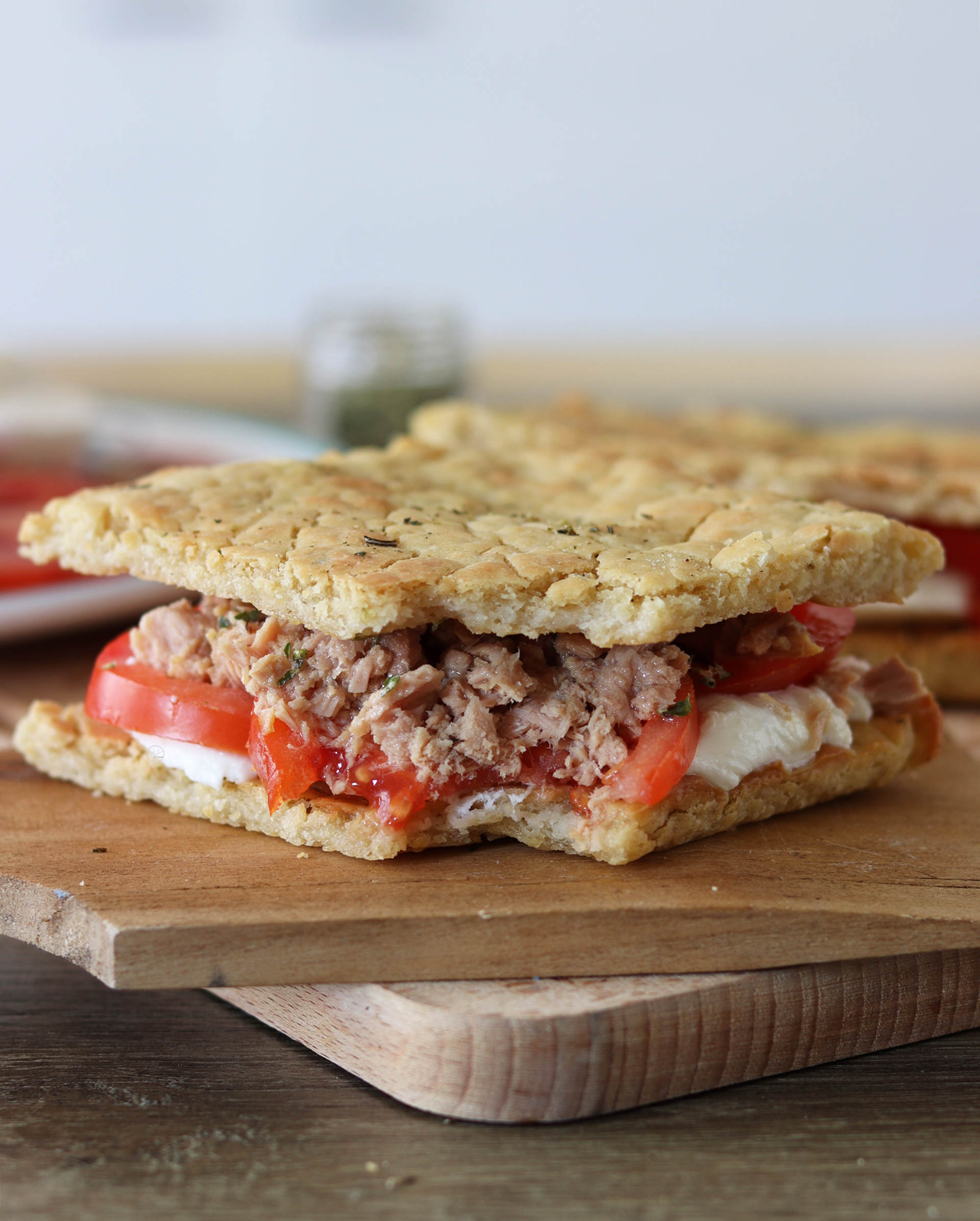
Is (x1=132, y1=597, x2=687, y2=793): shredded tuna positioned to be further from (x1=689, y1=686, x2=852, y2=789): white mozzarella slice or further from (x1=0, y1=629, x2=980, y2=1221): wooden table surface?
(x1=0, y1=629, x2=980, y2=1221): wooden table surface

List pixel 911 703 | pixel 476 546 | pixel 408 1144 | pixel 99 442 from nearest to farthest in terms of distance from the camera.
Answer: pixel 408 1144
pixel 476 546
pixel 911 703
pixel 99 442

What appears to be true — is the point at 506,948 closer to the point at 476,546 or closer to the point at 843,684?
the point at 476,546

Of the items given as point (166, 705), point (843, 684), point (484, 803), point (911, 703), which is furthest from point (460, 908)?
point (911, 703)

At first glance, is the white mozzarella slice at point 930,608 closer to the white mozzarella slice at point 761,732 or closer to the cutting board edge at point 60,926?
the white mozzarella slice at point 761,732

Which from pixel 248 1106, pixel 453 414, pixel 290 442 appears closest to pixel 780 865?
pixel 248 1106

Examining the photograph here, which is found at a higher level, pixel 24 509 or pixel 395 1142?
pixel 24 509

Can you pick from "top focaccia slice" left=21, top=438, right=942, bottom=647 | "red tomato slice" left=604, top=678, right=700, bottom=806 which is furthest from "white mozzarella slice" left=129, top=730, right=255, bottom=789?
"red tomato slice" left=604, top=678, right=700, bottom=806

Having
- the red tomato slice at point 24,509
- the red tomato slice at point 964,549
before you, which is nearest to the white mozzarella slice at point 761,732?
the red tomato slice at point 964,549
